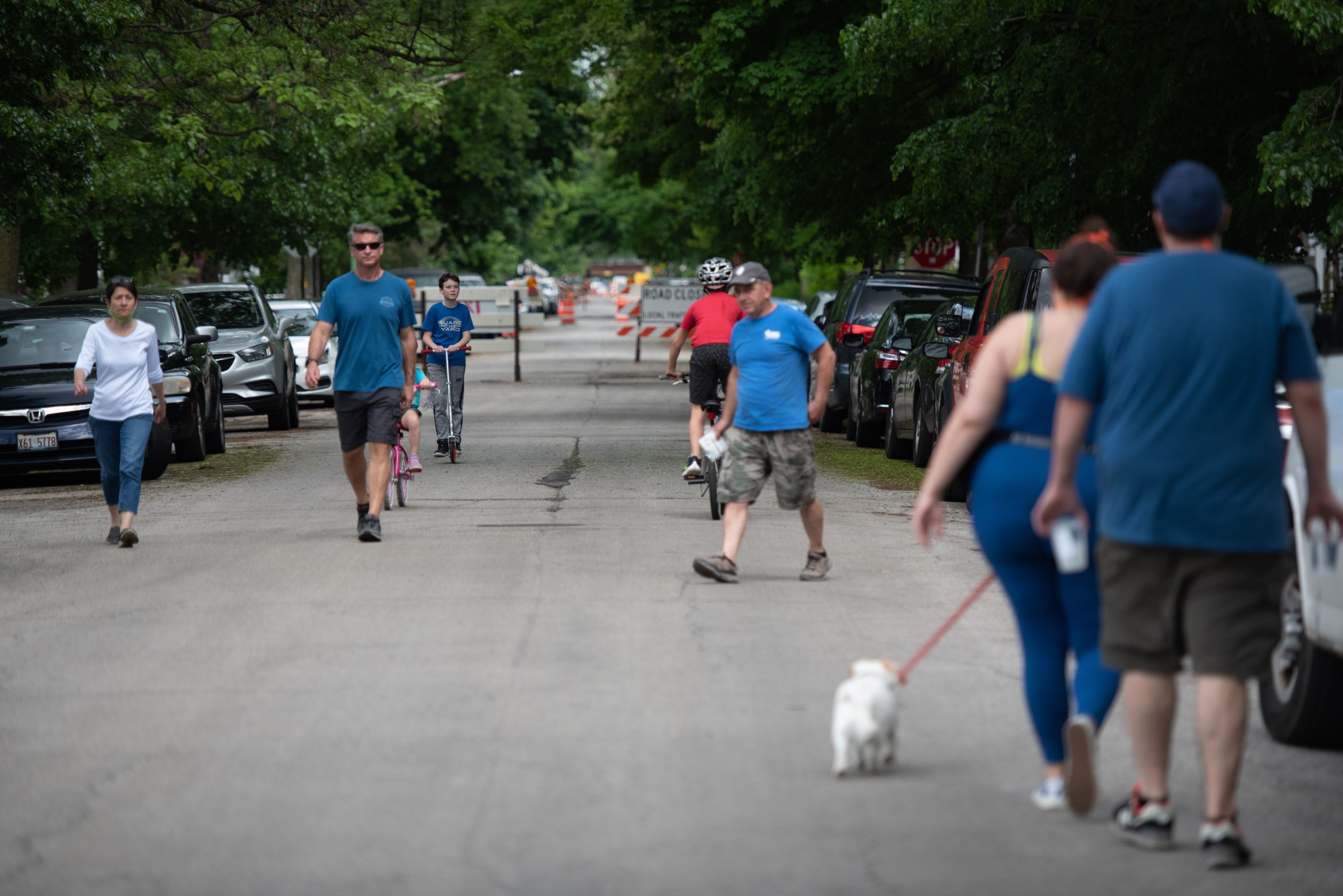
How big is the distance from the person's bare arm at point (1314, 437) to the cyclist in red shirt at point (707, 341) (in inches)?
341

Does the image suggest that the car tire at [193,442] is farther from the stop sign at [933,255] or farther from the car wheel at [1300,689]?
the stop sign at [933,255]

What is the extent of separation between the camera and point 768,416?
9648 millimetres

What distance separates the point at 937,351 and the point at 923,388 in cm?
128

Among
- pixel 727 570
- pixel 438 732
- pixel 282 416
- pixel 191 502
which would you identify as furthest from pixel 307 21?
pixel 438 732

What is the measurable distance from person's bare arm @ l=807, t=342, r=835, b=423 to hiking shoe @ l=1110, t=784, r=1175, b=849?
453cm

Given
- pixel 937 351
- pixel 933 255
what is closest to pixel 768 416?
pixel 937 351

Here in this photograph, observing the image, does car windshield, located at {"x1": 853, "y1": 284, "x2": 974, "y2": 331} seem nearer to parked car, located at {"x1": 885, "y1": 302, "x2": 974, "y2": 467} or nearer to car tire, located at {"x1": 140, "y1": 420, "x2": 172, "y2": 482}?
parked car, located at {"x1": 885, "y1": 302, "x2": 974, "y2": 467}

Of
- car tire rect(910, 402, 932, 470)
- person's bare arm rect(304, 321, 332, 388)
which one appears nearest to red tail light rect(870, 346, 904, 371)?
car tire rect(910, 402, 932, 470)

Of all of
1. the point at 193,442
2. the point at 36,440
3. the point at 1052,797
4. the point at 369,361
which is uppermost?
the point at 369,361

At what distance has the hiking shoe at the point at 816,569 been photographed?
9.89 metres

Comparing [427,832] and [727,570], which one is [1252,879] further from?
[727,570]

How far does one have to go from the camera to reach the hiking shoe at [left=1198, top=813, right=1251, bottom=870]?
4.84 metres

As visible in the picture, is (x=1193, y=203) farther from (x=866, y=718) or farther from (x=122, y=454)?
(x=122, y=454)

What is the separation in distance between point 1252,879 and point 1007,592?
1095 mm
